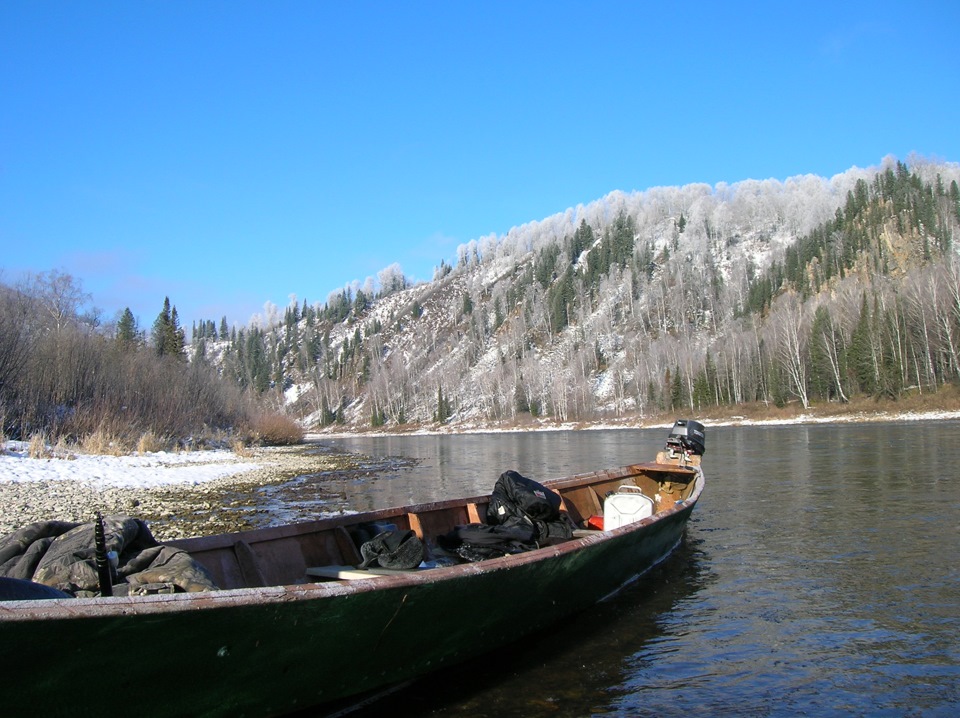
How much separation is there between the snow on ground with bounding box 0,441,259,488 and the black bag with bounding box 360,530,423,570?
60.2 feet

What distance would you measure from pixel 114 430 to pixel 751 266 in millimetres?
131290

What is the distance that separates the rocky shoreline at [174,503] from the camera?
1588cm

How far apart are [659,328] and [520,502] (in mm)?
120085

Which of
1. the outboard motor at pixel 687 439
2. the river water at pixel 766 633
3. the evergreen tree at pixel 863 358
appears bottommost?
the river water at pixel 766 633

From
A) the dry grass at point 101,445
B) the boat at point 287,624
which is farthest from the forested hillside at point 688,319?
the boat at point 287,624

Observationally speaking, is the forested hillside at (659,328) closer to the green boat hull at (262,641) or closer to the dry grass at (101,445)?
the dry grass at (101,445)

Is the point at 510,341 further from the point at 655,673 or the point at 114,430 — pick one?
the point at 655,673

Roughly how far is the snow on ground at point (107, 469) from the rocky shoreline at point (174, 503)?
87cm

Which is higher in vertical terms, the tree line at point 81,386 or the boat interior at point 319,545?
the tree line at point 81,386

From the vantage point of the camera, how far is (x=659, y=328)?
125750 mm

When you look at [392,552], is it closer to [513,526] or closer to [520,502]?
[513,526]

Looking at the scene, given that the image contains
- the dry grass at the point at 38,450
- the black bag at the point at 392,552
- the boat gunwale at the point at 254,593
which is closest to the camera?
the boat gunwale at the point at 254,593

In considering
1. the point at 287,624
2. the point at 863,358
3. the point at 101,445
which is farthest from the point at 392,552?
the point at 863,358

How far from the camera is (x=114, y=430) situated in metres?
36.8
